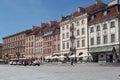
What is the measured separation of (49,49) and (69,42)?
14124mm

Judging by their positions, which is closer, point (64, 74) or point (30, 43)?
point (64, 74)

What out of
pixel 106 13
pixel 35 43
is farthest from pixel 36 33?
pixel 106 13

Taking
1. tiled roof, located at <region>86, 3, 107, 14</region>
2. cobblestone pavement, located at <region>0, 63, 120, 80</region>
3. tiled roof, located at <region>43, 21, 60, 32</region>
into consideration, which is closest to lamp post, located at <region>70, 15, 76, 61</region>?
tiled roof, located at <region>86, 3, 107, 14</region>

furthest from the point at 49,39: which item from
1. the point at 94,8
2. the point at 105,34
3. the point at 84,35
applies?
the point at 105,34

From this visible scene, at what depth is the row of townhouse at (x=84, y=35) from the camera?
59.2m

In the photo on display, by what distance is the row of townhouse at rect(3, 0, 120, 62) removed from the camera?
59156 millimetres

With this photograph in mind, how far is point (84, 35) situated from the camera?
227ft

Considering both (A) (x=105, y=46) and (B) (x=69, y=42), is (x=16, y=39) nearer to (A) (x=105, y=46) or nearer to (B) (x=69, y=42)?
(B) (x=69, y=42)

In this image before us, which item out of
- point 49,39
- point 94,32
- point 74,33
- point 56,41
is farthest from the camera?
point 49,39

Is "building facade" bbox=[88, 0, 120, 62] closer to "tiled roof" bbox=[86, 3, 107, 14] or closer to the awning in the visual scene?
the awning

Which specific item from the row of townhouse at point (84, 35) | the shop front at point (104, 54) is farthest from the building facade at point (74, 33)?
the shop front at point (104, 54)

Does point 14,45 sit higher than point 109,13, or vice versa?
point 109,13

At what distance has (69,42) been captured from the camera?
75.9 m

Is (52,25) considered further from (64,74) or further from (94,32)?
(64,74)
